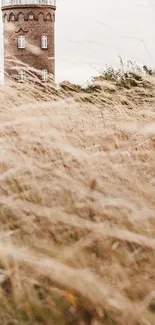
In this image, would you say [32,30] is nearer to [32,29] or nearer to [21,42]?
[32,29]

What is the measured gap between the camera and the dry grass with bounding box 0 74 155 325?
1486 millimetres

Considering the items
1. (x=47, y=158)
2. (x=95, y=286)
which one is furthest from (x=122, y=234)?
(x=47, y=158)

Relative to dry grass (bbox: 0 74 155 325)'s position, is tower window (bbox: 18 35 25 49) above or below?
below

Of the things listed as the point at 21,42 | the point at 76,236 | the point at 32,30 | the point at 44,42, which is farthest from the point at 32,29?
the point at 76,236

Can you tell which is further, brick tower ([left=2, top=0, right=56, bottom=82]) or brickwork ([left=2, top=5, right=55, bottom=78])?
brickwork ([left=2, top=5, right=55, bottom=78])

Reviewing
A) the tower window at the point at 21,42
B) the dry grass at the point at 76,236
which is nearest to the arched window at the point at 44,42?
the tower window at the point at 21,42

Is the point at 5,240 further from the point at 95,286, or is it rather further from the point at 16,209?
the point at 95,286

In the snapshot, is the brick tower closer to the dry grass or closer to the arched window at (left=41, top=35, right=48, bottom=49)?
the arched window at (left=41, top=35, right=48, bottom=49)

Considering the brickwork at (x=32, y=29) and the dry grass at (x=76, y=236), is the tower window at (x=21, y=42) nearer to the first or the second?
the brickwork at (x=32, y=29)

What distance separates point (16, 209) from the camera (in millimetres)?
1888

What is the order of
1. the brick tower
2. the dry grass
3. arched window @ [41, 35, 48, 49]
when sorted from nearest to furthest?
the dry grass, the brick tower, arched window @ [41, 35, 48, 49]

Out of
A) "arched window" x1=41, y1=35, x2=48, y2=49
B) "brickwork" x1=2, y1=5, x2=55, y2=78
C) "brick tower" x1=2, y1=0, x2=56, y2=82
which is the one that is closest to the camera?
"brick tower" x1=2, y1=0, x2=56, y2=82

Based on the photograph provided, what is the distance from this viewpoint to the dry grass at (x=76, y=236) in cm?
149

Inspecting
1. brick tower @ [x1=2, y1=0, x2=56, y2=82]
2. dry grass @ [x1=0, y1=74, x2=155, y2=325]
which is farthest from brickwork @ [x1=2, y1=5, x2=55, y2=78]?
dry grass @ [x1=0, y1=74, x2=155, y2=325]
